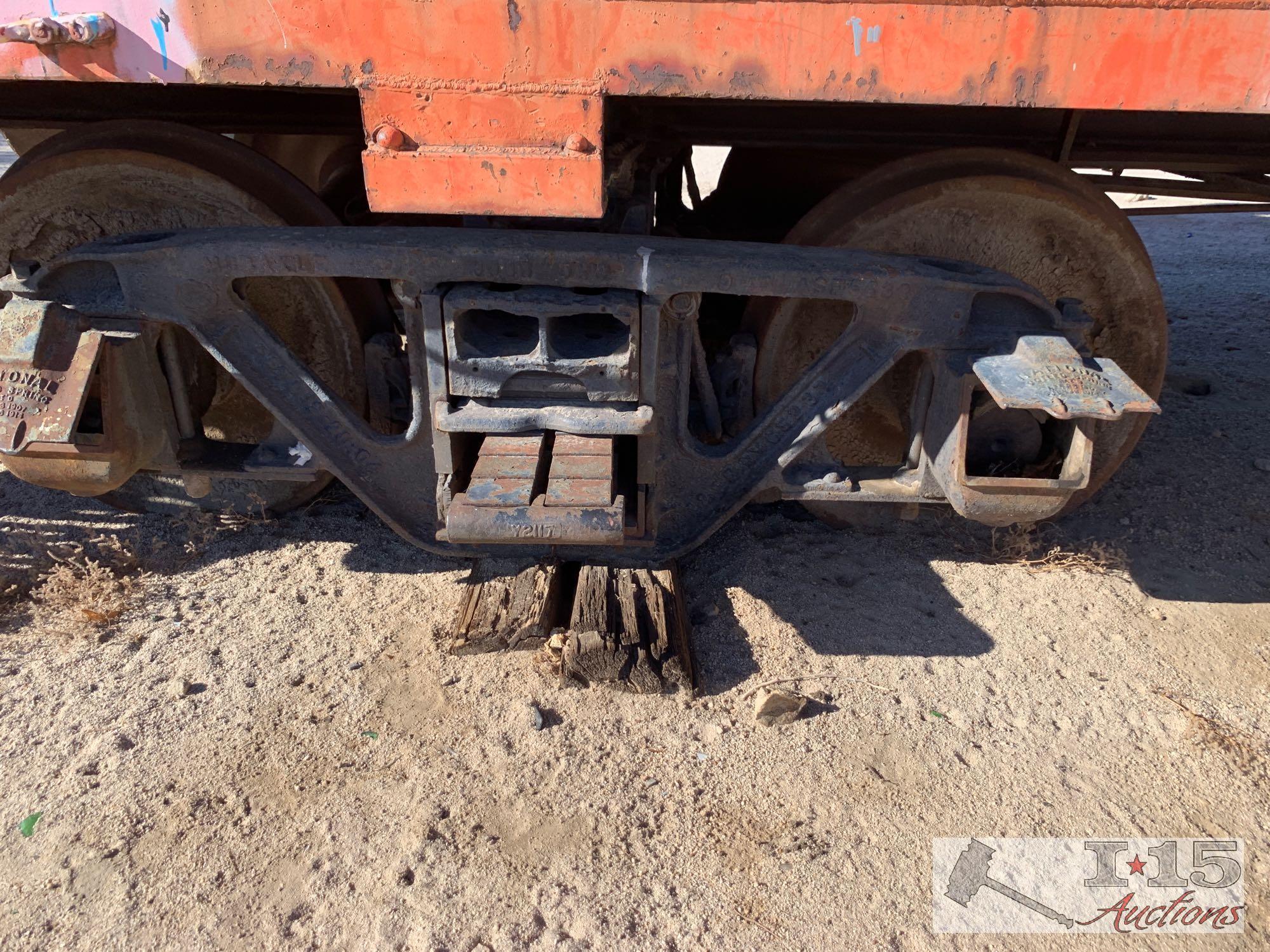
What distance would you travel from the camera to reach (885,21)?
195cm

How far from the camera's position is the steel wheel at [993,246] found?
2.74 meters

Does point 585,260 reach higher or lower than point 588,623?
higher

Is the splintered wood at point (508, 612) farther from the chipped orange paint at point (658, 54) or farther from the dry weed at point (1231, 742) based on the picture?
the dry weed at point (1231, 742)

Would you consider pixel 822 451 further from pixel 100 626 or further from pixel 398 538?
pixel 100 626

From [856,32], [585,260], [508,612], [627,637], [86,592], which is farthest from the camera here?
[86,592]

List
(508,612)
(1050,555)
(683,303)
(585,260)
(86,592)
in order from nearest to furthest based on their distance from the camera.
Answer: (585,260)
(683,303)
(508,612)
(86,592)
(1050,555)

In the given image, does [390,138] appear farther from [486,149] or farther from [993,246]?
[993,246]

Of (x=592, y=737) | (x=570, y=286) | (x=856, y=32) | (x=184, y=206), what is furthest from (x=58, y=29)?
(x=592, y=737)

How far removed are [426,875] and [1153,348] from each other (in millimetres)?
2812

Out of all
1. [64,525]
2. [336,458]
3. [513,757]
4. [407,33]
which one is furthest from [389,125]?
[64,525]

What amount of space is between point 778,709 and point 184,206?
2462mm

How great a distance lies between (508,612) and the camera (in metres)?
2.75

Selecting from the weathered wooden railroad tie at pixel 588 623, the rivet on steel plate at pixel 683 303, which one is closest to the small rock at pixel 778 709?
the weathered wooden railroad tie at pixel 588 623

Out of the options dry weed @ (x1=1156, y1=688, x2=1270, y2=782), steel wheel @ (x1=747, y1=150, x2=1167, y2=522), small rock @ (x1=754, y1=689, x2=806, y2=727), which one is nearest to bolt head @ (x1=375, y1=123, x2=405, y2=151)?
steel wheel @ (x1=747, y1=150, x2=1167, y2=522)
